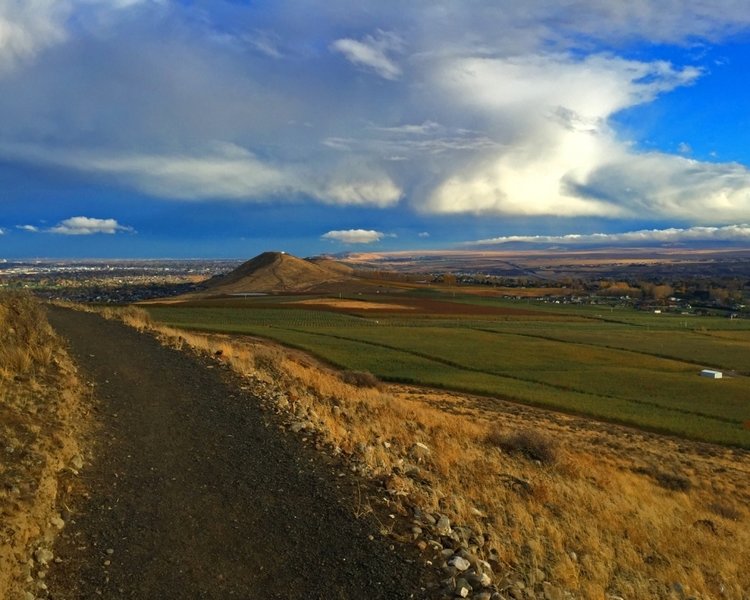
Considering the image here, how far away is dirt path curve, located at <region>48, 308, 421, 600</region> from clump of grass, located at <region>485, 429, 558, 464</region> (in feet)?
29.6

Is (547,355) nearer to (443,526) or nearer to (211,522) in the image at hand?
(443,526)

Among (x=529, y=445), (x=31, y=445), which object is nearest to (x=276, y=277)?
(x=529, y=445)

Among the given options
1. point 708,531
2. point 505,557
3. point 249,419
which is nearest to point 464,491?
point 505,557

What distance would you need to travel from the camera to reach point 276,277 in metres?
157

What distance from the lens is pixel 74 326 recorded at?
979 inches

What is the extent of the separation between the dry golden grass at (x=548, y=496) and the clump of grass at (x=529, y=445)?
4 centimetres

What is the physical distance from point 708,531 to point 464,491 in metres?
7.38

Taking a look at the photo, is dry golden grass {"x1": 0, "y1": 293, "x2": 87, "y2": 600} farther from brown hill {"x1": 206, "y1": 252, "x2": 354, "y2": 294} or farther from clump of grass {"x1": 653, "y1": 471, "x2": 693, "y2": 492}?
brown hill {"x1": 206, "y1": 252, "x2": 354, "y2": 294}

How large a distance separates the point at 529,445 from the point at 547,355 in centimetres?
4282

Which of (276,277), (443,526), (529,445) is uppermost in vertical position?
(276,277)

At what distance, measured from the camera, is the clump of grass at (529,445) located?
57.5ft

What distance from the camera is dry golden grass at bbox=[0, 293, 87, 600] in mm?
6215

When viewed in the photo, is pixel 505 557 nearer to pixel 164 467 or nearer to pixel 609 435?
pixel 164 467

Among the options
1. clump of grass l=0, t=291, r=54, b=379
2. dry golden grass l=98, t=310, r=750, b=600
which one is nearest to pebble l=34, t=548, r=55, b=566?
dry golden grass l=98, t=310, r=750, b=600
